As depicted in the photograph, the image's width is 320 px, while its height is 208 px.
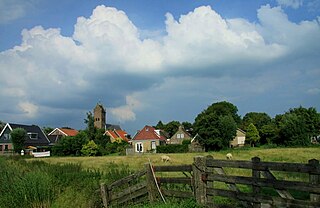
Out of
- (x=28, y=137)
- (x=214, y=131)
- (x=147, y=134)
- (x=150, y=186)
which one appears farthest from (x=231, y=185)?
(x=28, y=137)

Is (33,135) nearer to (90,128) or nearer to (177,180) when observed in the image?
(90,128)

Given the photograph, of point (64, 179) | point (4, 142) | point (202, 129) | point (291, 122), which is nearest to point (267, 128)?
point (291, 122)

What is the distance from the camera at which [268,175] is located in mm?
6613

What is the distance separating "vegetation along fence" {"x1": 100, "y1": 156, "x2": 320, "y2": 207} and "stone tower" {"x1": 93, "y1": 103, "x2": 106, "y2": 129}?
105909mm

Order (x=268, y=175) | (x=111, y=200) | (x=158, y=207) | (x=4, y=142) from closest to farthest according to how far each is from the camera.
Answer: (x=268, y=175) < (x=158, y=207) < (x=111, y=200) < (x=4, y=142)

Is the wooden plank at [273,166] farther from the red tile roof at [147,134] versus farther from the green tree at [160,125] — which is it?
the green tree at [160,125]

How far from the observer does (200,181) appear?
7.94 metres

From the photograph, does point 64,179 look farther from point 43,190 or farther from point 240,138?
point 240,138

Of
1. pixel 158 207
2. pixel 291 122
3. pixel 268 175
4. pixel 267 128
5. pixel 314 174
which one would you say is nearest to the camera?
pixel 314 174

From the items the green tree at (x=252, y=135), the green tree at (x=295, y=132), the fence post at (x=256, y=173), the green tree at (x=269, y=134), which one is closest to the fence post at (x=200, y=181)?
the fence post at (x=256, y=173)

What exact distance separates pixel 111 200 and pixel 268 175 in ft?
17.6

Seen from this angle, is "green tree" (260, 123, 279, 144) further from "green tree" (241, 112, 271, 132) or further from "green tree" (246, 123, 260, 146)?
"green tree" (241, 112, 271, 132)

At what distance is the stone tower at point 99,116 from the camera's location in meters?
115

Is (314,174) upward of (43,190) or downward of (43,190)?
upward
